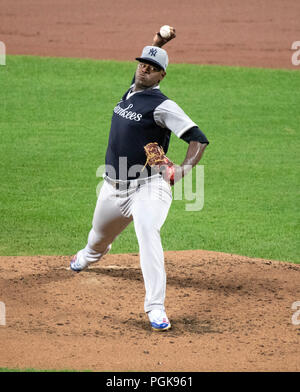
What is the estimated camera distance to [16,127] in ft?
41.2

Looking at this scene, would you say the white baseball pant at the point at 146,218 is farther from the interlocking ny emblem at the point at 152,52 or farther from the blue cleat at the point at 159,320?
the interlocking ny emblem at the point at 152,52

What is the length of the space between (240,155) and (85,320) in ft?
20.0

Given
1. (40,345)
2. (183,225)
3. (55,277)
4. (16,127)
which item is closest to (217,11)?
(16,127)

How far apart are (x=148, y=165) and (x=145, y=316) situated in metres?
1.17

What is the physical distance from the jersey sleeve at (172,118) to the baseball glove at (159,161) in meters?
0.19

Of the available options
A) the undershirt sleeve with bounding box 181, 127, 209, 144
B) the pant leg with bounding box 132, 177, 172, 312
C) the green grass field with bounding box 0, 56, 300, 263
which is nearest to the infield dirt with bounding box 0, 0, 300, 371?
the pant leg with bounding box 132, 177, 172, 312

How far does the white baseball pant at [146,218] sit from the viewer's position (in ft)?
19.1

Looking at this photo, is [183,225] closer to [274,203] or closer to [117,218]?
[274,203]

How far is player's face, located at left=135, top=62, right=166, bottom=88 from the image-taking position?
6.00 meters

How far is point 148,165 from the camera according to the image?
5945 millimetres

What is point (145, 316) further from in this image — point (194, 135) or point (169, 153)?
point (169, 153)

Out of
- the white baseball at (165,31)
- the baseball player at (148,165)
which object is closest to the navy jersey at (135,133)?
the baseball player at (148,165)

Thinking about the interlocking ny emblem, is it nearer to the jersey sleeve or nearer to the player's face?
the player's face

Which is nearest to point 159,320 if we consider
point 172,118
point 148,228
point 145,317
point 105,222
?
point 145,317
